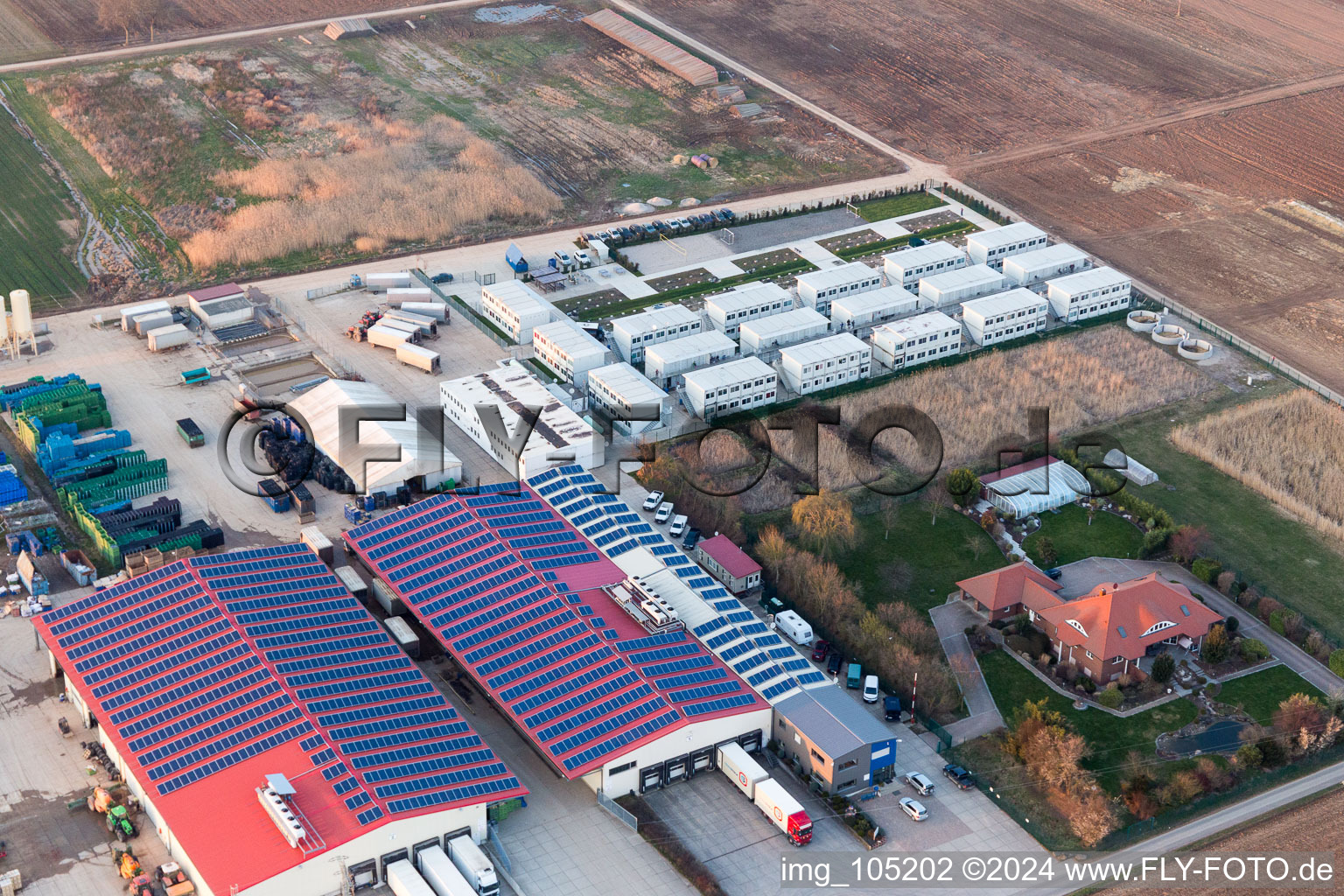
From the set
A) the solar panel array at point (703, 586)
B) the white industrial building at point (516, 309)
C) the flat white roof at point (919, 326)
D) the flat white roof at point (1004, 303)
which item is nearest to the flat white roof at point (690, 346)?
the white industrial building at point (516, 309)

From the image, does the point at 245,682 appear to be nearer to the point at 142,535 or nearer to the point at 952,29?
the point at 142,535

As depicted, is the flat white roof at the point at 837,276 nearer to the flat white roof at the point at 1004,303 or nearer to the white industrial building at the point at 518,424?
the flat white roof at the point at 1004,303

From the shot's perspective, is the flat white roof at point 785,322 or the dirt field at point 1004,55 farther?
the dirt field at point 1004,55

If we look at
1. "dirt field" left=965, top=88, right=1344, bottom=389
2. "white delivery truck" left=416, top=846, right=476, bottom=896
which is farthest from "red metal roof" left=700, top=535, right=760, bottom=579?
"dirt field" left=965, top=88, right=1344, bottom=389

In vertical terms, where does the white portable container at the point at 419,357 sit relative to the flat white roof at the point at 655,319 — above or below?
below

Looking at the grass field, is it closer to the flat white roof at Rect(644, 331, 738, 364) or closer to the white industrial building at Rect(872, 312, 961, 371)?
the flat white roof at Rect(644, 331, 738, 364)

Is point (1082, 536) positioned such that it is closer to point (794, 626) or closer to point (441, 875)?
point (794, 626)

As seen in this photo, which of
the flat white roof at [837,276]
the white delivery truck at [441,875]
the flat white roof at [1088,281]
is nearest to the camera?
the white delivery truck at [441,875]
